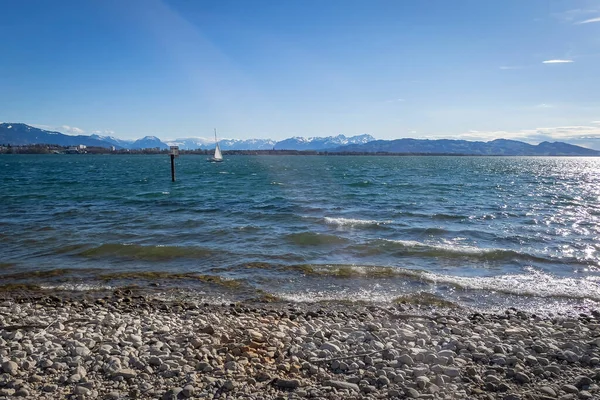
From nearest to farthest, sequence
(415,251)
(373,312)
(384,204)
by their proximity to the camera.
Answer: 1. (373,312)
2. (415,251)
3. (384,204)

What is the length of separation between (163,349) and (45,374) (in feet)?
6.24

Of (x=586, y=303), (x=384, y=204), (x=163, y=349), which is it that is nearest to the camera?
(x=163, y=349)

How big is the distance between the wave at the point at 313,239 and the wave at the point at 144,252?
4.31m

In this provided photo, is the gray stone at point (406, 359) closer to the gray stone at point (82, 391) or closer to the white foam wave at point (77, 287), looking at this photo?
the gray stone at point (82, 391)

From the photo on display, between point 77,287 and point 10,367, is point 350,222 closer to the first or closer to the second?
point 77,287

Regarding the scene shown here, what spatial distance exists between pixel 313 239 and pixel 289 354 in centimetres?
1220

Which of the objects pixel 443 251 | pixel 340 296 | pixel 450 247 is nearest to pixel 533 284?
pixel 443 251

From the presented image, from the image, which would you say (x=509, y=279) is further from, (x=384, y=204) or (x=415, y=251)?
(x=384, y=204)

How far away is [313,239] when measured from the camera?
19.9m

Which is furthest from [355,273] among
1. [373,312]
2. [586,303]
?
[586,303]

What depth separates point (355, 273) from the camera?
1466 centimetres

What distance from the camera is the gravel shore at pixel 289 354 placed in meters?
6.60

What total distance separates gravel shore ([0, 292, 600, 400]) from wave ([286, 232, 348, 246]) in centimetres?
874

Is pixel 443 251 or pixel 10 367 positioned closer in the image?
pixel 10 367
